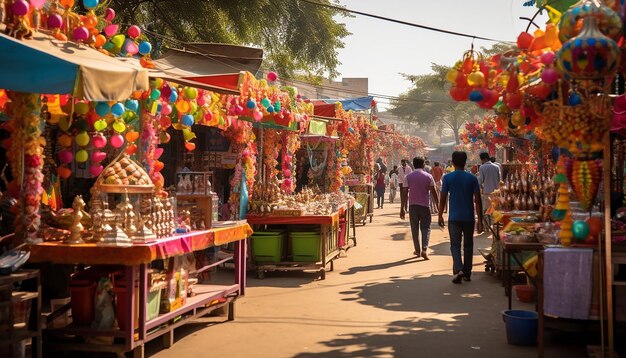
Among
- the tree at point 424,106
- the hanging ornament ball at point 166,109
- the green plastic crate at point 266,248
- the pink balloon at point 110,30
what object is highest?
the tree at point 424,106

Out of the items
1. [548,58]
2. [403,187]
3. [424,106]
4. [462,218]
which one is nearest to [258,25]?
[403,187]

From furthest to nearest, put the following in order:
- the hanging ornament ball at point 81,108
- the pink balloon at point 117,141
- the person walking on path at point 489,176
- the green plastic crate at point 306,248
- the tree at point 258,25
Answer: the tree at point 258,25 → the person walking on path at point 489,176 → the green plastic crate at point 306,248 → the pink balloon at point 117,141 → the hanging ornament ball at point 81,108

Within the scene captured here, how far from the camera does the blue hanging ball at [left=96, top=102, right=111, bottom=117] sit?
7.29 m

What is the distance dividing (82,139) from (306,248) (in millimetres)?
5056

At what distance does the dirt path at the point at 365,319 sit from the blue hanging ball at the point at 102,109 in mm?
2627

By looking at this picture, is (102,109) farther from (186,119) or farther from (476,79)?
(476,79)

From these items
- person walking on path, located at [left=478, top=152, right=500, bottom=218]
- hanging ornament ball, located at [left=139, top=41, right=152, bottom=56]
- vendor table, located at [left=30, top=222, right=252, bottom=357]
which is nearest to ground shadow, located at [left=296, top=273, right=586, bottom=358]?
vendor table, located at [left=30, top=222, right=252, bottom=357]

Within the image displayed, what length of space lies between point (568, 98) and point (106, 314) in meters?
4.86

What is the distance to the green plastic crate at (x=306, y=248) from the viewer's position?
11.7m

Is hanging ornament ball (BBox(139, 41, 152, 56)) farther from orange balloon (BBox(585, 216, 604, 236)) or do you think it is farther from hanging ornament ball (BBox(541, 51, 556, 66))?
orange balloon (BBox(585, 216, 604, 236))

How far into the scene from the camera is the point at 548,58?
6129 mm

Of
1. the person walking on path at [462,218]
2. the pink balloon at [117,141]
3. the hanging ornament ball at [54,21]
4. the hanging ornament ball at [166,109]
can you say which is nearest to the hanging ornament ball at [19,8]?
the hanging ornament ball at [54,21]

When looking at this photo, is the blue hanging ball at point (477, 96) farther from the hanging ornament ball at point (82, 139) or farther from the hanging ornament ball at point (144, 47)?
the hanging ornament ball at point (82, 139)

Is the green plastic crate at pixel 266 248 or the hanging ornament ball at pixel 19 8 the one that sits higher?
the hanging ornament ball at pixel 19 8
